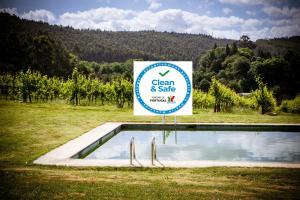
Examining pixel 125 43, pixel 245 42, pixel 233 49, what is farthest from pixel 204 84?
pixel 245 42

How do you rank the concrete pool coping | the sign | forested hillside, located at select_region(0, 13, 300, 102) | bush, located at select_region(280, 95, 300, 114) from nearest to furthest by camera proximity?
the concrete pool coping < the sign < bush, located at select_region(280, 95, 300, 114) < forested hillside, located at select_region(0, 13, 300, 102)

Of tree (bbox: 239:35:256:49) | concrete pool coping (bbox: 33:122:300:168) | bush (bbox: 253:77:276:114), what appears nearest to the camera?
concrete pool coping (bbox: 33:122:300:168)

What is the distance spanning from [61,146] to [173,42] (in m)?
70.2

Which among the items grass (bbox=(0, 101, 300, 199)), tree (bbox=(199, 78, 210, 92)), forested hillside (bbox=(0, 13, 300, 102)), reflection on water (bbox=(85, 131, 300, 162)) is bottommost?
reflection on water (bbox=(85, 131, 300, 162))

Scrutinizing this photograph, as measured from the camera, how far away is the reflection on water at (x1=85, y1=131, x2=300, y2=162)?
37.7ft

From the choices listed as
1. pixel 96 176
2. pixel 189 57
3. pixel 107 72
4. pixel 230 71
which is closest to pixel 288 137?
pixel 96 176

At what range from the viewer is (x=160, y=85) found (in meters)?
11.4

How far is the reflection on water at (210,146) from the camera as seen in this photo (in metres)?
11.5

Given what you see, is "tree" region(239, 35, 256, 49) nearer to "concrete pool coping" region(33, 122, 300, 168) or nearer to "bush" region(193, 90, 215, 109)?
"bush" region(193, 90, 215, 109)

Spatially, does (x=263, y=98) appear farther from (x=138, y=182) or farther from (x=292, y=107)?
(x=138, y=182)

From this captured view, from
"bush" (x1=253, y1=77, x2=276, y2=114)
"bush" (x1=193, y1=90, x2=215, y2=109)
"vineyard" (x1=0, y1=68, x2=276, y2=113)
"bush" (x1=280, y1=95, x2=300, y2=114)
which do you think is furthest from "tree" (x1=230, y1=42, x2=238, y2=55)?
"bush" (x1=253, y1=77, x2=276, y2=114)

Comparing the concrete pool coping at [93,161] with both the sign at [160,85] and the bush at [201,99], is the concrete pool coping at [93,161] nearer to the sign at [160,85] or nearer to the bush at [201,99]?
the sign at [160,85]

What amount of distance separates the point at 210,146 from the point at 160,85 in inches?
136

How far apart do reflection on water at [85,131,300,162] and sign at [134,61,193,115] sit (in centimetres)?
147
